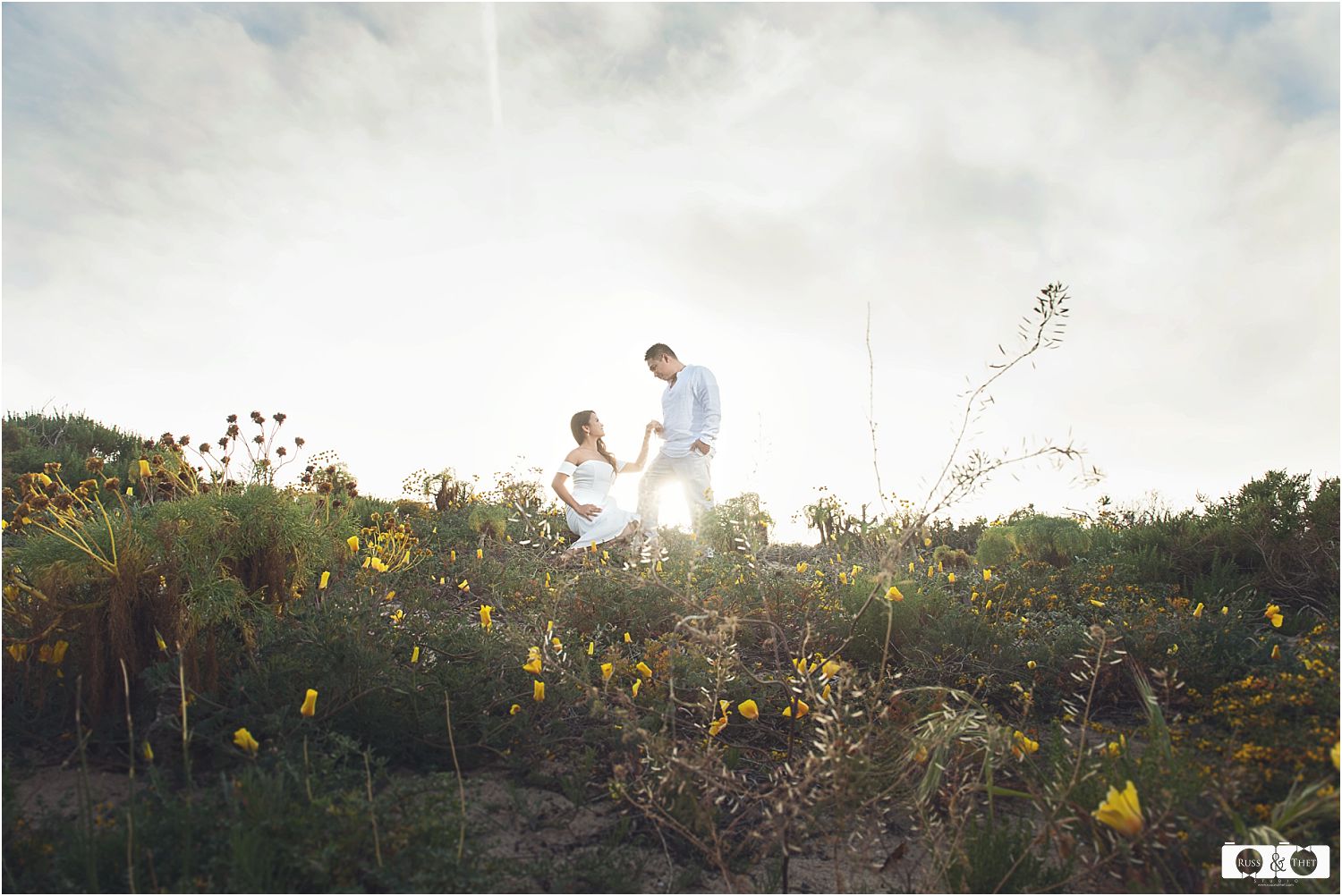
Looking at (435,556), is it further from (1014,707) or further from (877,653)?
(1014,707)

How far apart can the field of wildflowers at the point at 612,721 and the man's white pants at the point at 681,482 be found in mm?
2671

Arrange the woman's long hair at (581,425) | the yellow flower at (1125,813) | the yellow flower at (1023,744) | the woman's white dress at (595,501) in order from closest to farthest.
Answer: the yellow flower at (1125,813) < the yellow flower at (1023,744) < the woman's white dress at (595,501) < the woman's long hair at (581,425)

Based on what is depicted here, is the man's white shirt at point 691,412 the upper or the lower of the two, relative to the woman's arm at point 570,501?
upper

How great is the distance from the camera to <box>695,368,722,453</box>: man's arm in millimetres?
7656

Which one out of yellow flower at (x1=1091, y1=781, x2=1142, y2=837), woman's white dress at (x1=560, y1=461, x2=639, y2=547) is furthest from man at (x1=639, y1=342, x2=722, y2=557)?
yellow flower at (x1=1091, y1=781, x2=1142, y2=837)

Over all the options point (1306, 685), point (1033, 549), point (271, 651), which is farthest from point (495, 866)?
point (1033, 549)

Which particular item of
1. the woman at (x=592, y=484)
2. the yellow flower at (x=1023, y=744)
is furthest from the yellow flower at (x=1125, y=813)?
the woman at (x=592, y=484)

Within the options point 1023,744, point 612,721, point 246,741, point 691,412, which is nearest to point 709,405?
point 691,412

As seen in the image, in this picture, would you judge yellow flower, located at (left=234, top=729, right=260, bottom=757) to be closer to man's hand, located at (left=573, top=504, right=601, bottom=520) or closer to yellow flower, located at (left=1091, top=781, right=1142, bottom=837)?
yellow flower, located at (left=1091, top=781, right=1142, bottom=837)

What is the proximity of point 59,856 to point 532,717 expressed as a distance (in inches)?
62.3

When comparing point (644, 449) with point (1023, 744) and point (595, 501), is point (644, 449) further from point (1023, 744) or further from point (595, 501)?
point (1023, 744)

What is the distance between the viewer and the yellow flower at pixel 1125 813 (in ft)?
6.51

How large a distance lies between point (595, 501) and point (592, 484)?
6.9 inches

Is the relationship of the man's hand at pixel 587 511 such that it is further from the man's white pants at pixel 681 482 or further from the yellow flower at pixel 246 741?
the yellow flower at pixel 246 741
